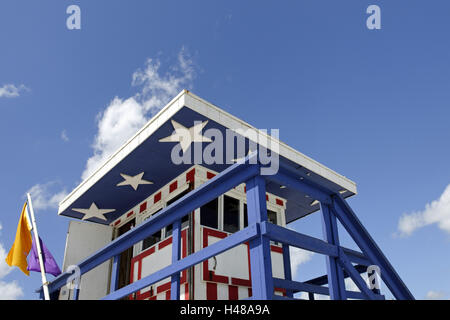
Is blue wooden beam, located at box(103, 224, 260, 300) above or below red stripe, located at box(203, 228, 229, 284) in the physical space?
below

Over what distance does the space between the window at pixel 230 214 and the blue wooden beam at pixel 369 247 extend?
→ 141 inches

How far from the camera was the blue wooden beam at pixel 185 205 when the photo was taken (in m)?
3.83

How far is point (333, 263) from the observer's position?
4172 millimetres

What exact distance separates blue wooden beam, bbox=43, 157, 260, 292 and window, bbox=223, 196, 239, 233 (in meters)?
3.01

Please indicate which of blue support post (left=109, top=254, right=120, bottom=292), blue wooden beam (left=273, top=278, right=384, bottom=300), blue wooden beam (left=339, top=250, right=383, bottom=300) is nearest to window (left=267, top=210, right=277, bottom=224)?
blue wooden beam (left=273, top=278, right=384, bottom=300)

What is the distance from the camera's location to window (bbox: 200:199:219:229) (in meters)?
7.88

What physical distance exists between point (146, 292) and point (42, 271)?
2.08 m

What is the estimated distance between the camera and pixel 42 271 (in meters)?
6.85

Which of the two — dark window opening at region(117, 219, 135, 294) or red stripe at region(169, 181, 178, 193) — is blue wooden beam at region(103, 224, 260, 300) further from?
dark window opening at region(117, 219, 135, 294)

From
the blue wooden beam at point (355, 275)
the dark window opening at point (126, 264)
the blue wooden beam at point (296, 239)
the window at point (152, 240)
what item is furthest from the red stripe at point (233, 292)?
the blue wooden beam at point (296, 239)

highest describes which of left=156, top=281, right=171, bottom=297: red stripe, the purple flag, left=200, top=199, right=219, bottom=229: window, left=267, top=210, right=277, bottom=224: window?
→ left=267, top=210, right=277, bottom=224: window
